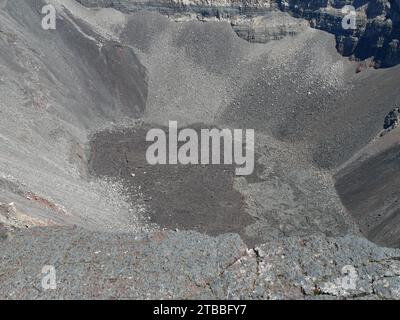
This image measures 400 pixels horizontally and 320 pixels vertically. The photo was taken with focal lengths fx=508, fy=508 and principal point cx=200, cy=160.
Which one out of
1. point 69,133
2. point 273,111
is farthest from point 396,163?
point 69,133

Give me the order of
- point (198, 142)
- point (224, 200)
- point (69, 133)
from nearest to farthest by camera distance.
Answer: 1. point (224, 200)
2. point (69, 133)
3. point (198, 142)

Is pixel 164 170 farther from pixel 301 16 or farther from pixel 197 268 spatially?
pixel 301 16

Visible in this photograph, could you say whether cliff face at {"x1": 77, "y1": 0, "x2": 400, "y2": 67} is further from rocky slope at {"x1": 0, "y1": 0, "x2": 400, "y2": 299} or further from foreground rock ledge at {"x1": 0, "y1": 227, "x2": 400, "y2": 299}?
foreground rock ledge at {"x1": 0, "y1": 227, "x2": 400, "y2": 299}

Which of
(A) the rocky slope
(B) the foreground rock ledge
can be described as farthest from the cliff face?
(B) the foreground rock ledge

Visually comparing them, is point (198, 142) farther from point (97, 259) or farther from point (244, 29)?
point (97, 259)

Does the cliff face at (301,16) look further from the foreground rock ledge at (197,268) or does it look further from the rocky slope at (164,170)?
the foreground rock ledge at (197,268)

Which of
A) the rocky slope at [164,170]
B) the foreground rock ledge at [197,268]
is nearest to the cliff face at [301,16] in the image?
the rocky slope at [164,170]

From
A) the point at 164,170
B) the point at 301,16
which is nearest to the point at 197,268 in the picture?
the point at 164,170
